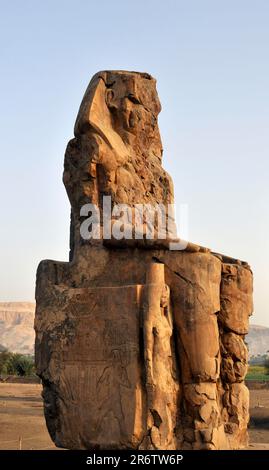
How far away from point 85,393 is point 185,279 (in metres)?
1.43

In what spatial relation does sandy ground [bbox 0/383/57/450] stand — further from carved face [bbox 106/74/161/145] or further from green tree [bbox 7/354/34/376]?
green tree [bbox 7/354/34/376]

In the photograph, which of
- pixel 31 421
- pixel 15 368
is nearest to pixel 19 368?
pixel 15 368

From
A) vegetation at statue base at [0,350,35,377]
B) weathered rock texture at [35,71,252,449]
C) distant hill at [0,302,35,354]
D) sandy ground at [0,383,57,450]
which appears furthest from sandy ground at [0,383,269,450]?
distant hill at [0,302,35,354]

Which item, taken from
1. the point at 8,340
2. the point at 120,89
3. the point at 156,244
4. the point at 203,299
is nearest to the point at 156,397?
the point at 203,299

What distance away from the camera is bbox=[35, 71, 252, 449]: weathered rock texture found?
5.88 m

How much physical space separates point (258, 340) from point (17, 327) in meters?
59.7

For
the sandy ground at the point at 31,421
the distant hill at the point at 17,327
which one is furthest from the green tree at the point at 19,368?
the distant hill at the point at 17,327

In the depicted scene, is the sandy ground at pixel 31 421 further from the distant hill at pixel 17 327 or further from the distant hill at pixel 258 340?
the distant hill at pixel 258 340

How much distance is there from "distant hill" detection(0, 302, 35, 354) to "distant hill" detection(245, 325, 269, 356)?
48.3 m

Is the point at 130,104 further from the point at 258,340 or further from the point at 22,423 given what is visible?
the point at 258,340

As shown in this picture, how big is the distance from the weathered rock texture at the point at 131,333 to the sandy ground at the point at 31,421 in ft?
3.54

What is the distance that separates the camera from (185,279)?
20.2ft

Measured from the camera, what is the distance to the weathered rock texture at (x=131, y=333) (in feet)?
19.3
